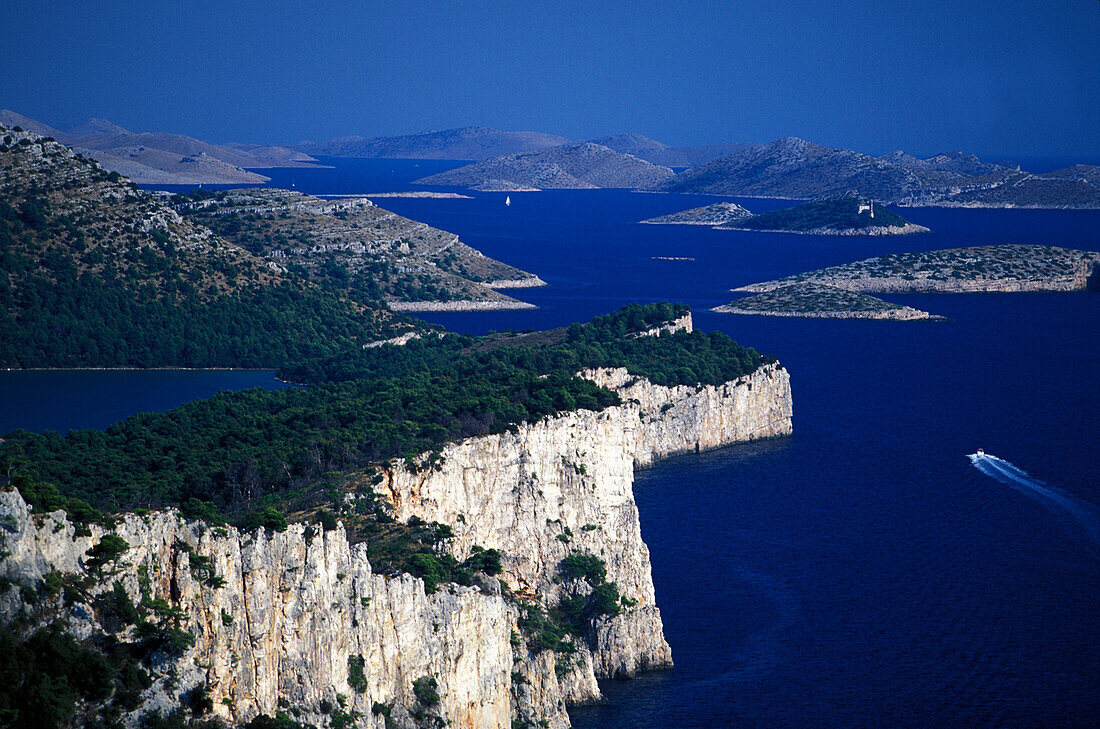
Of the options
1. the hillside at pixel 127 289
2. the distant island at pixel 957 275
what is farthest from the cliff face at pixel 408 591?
the distant island at pixel 957 275

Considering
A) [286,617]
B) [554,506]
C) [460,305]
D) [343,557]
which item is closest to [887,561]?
[554,506]

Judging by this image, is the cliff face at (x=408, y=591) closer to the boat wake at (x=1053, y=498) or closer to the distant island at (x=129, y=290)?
the boat wake at (x=1053, y=498)

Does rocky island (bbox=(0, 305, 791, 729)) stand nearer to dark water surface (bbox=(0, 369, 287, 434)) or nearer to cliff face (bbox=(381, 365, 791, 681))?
cliff face (bbox=(381, 365, 791, 681))

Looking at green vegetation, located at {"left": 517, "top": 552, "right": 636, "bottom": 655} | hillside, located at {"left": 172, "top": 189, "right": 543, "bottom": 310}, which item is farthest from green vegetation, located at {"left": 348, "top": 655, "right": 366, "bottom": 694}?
hillside, located at {"left": 172, "top": 189, "right": 543, "bottom": 310}

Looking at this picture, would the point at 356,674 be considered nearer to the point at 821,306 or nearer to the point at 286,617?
the point at 286,617

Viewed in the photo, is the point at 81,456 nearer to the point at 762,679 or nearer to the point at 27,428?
the point at 27,428

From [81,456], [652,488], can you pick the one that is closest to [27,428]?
[81,456]
